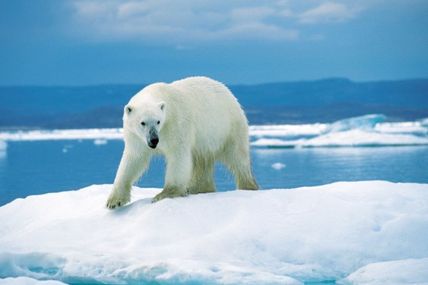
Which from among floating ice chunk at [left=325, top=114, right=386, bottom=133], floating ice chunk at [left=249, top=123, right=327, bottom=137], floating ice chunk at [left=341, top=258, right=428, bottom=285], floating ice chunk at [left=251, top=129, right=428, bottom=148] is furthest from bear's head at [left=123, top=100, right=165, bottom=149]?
floating ice chunk at [left=249, top=123, right=327, bottom=137]

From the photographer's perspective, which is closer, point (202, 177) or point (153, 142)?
point (153, 142)

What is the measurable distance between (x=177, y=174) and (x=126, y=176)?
0.56m

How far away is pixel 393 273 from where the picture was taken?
4523mm

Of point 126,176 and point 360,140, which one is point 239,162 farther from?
point 360,140

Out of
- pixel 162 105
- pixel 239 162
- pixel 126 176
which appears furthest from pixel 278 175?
pixel 162 105

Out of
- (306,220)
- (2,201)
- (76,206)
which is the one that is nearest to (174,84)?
(76,206)

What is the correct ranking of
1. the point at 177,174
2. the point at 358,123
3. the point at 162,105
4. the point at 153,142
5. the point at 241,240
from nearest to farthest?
the point at 241,240, the point at 153,142, the point at 162,105, the point at 177,174, the point at 358,123

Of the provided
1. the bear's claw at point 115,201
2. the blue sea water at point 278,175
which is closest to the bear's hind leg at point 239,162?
the bear's claw at point 115,201

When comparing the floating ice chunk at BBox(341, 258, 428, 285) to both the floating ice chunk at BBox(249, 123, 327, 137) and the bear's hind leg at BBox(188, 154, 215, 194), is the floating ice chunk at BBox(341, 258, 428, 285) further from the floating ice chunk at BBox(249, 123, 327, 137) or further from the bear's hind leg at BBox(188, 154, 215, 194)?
the floating ice chunk at BBox(249, 123, 327, 137)

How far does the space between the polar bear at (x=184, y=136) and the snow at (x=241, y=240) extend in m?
0.28

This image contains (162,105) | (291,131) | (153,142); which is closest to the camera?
(153,142)

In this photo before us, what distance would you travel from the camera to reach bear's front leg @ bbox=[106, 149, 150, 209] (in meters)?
6.21

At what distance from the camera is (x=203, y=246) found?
508 cm

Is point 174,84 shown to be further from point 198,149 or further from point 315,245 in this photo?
A: point 315,245
